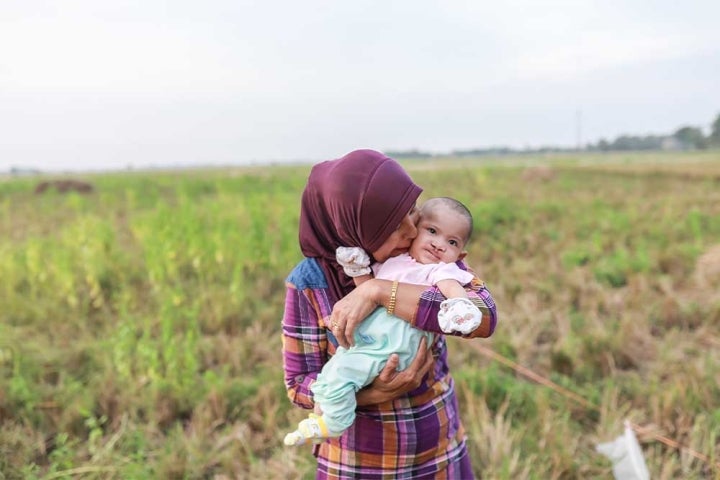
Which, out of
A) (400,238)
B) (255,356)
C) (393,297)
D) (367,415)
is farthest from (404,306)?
(255,356)

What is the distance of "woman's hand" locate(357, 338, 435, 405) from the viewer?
114 cm

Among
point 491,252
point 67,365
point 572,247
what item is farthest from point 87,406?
point 572,247

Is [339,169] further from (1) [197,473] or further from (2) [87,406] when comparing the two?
(2) [87,406]

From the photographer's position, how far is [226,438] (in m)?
2.44

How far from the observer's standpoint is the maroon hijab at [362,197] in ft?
3.49

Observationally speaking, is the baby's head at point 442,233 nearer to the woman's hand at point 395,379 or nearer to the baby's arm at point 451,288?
the baby's arm at point 451,288

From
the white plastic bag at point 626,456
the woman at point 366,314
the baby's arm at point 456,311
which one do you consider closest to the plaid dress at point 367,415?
the woman at point 366,314

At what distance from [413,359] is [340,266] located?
0.88 feet


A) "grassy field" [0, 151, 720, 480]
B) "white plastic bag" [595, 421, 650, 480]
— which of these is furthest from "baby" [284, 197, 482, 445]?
A: "white plastic bag" [595, 421, 650, 480]

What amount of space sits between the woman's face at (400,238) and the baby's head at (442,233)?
0.02 m

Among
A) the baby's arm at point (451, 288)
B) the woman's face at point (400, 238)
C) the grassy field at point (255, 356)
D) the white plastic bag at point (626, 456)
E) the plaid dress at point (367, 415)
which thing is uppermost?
the woman's face at point (400, 238)

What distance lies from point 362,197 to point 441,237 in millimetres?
220

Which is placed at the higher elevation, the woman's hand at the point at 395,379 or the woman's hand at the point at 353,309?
the woman's hand at the point at 353,309

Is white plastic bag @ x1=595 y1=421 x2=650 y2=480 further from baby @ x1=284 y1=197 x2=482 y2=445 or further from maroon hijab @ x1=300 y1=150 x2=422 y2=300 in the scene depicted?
maroon hijab @ x1=300 y1=150 x2=422 y2=300
